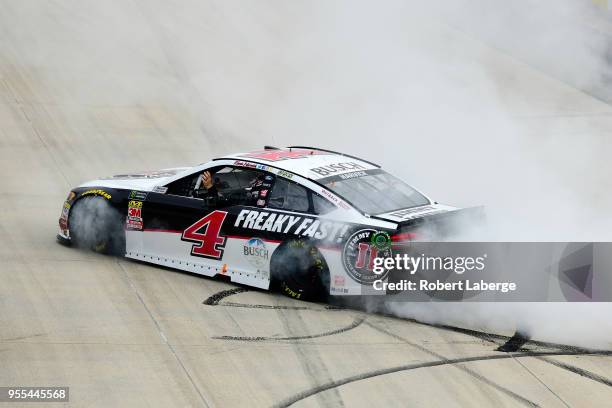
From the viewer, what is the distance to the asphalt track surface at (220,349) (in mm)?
6621

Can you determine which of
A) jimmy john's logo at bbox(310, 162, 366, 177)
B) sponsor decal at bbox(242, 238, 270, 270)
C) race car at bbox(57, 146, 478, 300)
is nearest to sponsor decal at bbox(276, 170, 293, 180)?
race car at bbox(57, 146, 478, 300)

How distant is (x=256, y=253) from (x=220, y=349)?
142 centimetres

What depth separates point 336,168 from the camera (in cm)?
886

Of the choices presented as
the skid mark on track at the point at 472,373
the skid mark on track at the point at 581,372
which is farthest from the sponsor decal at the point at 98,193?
the skid mark on track at the point at 581,372

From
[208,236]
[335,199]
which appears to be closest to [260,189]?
[208,236]

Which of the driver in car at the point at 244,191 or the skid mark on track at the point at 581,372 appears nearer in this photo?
the skid mark on track at the point at 581,372

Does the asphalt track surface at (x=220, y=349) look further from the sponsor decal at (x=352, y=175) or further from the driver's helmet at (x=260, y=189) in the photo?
the sponsor decal at (x=352, y=175)

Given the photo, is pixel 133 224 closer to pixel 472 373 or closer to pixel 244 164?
pixel 244 164

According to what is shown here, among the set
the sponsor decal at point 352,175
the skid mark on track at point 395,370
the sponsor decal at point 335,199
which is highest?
the sponsor decal at point 352,175

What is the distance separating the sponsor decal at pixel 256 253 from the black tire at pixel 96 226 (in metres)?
1.27

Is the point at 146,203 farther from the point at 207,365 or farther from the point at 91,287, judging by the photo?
the point at 207,365

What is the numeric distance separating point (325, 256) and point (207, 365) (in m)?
1.59

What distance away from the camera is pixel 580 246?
782 centimetres

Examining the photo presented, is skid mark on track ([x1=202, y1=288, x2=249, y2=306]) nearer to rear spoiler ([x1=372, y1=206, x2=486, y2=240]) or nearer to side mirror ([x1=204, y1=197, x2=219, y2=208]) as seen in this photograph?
side mirror ([x1=204, y1=197, x2=219, y2=208])
